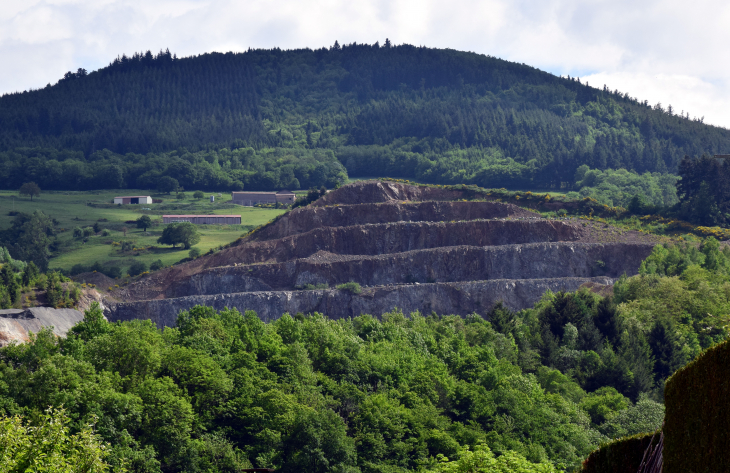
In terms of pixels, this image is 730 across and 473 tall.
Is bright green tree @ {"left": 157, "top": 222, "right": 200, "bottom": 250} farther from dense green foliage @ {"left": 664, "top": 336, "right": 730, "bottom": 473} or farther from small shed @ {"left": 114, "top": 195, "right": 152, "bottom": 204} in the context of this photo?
dense green foliage @ {"left": 664, "top": 336, "right": 730, "bottom": 473}

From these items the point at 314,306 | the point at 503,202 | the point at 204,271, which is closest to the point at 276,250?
the point at 204,271

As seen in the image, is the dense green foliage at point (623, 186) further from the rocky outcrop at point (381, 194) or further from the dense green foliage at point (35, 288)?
the dense green foliage at point (35, 288)

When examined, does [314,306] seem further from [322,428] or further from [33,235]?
[33,235]

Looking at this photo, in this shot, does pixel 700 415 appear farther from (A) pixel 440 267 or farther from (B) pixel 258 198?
Answer: (B) pixel 258 198

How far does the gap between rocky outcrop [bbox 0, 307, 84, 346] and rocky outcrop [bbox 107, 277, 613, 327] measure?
12.5 m

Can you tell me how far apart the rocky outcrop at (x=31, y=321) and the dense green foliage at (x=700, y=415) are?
204ft

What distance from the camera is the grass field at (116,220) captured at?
13312 centimetres

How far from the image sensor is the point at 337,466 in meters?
47.3

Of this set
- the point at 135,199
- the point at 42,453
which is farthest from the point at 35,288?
the point at 135,199

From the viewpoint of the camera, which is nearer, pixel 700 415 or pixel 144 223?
pixel 700 415

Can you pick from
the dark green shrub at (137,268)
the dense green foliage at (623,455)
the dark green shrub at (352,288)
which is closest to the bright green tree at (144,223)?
the dark green shrub at (137,268)

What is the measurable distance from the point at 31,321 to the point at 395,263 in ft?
140

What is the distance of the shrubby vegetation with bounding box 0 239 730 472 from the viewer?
153 ft

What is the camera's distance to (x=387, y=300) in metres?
90.9
